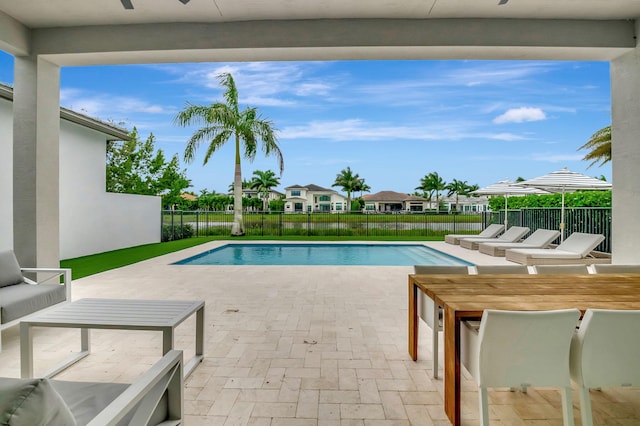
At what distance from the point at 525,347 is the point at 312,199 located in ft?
167

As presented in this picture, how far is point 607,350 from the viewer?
1.80 meters

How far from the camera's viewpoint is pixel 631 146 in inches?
182

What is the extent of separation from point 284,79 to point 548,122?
2225cm

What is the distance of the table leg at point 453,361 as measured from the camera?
1.99 m

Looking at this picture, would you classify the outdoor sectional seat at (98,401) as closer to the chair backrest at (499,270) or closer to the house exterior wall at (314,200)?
the chair backrest at (499,270)

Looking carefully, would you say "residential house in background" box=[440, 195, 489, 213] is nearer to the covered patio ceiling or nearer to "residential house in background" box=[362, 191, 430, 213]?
"residential house in background" box=[362, 191, 430, 213]

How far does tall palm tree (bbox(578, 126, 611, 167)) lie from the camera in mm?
12750

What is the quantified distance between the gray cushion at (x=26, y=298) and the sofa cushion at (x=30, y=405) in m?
2.94

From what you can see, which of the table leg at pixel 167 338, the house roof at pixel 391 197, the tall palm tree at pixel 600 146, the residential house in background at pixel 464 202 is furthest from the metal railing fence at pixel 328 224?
the residential house in background at pixel 464 202

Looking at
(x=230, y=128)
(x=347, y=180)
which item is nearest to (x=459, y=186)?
(x=347, y=180)

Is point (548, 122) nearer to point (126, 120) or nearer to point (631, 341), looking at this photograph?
point (126, 120)

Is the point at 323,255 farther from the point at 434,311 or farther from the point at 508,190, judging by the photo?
the point at 434,311

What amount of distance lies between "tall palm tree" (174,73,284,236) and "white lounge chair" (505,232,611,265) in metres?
9.58

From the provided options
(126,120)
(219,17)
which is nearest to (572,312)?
(219,17)
